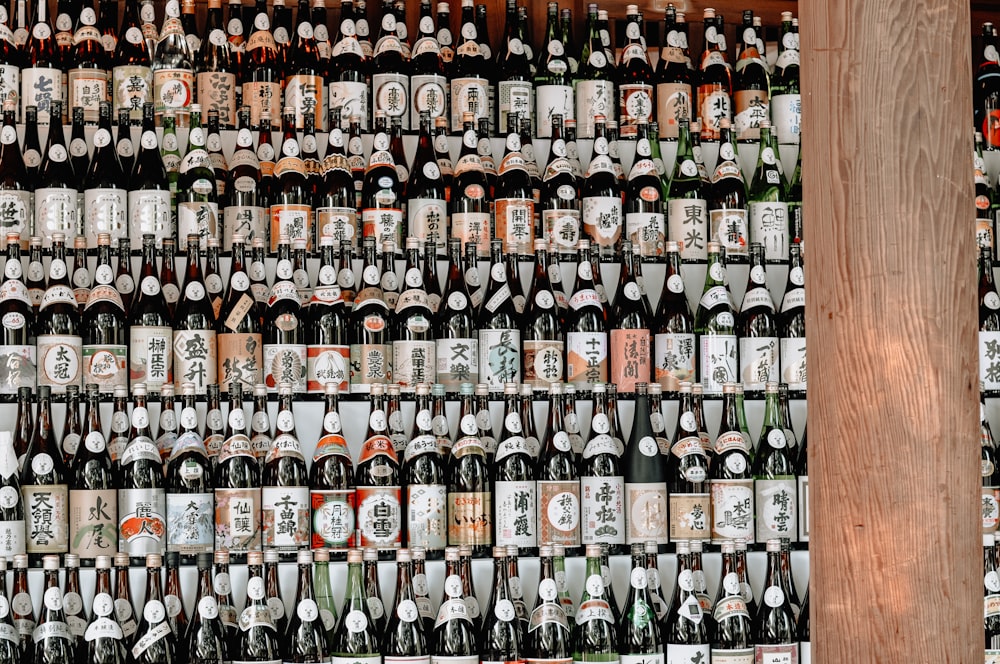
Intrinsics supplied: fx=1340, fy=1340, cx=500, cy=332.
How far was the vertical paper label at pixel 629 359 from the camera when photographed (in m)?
3.16

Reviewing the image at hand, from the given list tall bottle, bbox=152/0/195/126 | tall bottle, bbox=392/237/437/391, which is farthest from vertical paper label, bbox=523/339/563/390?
tall bottle, bbox=152/0/195/126

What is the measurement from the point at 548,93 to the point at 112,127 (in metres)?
1.05

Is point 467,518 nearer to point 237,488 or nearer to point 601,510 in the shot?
point 601,510

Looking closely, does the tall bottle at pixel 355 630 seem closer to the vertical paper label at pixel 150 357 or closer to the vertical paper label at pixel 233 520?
the vertical paper label at pixel 233 520

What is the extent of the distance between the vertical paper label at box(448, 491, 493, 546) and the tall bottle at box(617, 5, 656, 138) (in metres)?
1.02

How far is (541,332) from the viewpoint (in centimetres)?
320

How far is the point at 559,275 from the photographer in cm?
328

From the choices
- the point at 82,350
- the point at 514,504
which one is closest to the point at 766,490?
the point at 514,504

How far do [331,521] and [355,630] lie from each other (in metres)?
0.25

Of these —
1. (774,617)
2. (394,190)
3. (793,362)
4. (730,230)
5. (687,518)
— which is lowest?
(774,617)

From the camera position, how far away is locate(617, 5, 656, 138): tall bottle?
3.38 m

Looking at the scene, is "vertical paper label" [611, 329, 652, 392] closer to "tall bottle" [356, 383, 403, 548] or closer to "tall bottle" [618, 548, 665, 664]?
"tall bottle" [618, 548, 665, 664]

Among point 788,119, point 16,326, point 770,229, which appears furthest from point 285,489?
point 788,119

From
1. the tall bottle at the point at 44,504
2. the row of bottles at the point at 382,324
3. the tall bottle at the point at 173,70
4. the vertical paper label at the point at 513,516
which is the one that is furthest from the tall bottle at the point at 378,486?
the tall bottle at the point at 173,70
